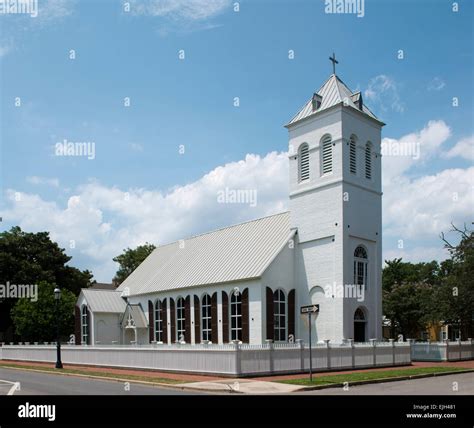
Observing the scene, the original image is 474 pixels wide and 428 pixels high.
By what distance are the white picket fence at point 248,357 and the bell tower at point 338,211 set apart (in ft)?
11.2

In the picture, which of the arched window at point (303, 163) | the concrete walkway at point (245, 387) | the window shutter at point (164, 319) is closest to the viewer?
the concrete walkway at point (245, 387)

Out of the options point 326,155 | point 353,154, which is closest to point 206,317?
point 326,155

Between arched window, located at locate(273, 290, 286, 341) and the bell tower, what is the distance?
1181mm

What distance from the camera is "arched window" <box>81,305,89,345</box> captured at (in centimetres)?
5303


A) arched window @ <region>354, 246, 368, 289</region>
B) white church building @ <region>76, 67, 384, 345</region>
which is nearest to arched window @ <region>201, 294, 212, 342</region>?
white church building @ <region>76, 67, 384, 345</region>

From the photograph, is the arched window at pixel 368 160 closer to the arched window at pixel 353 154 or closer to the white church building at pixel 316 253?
the white church building at pixel 316 253

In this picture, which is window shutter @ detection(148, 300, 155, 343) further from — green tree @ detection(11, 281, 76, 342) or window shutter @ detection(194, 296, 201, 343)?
green tree @ detection(11, 281, 76, 342)

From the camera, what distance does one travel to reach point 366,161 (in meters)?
39.8

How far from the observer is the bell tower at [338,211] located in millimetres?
36781

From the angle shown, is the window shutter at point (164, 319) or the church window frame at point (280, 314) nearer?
the church window frame at point (280, 314)

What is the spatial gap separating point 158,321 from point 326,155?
68.0 ft

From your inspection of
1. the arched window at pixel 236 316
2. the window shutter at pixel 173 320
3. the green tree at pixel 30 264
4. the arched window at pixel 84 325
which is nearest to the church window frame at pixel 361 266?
the arched window at pixel 236 316
